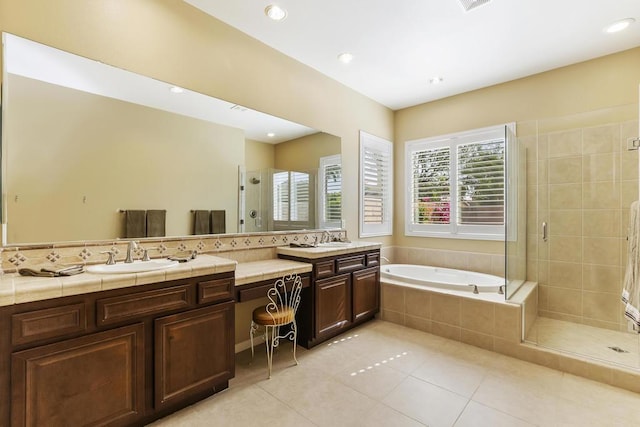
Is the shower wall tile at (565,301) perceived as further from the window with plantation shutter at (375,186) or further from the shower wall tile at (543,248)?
the window with plantation shutter at (375,186)

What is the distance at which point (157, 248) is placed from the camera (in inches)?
84.6

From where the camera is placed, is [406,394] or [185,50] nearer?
[406,394]

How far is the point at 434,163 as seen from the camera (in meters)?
4.13

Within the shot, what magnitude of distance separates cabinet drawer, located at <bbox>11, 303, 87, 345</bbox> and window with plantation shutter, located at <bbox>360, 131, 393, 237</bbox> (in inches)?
121

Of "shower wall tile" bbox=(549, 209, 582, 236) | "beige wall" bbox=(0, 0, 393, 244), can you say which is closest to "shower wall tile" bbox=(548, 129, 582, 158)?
"shower wall tile" bbox=(549, 209, 582, 236)

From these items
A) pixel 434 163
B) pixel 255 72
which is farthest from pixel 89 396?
pixel 434 163

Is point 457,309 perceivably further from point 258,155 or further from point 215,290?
point 258,155

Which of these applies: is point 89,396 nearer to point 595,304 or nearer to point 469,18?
point 469,18

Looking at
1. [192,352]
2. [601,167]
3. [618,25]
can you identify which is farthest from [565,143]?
[192,352]

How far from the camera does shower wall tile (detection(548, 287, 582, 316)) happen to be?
3094mm

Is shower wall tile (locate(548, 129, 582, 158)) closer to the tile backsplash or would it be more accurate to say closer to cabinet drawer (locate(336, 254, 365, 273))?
cabinet drawer (locate(336, 254, 365, 273))

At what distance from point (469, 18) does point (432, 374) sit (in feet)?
9.62

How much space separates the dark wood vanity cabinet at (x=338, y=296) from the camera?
2.68 m

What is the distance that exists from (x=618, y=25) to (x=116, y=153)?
4170mm
